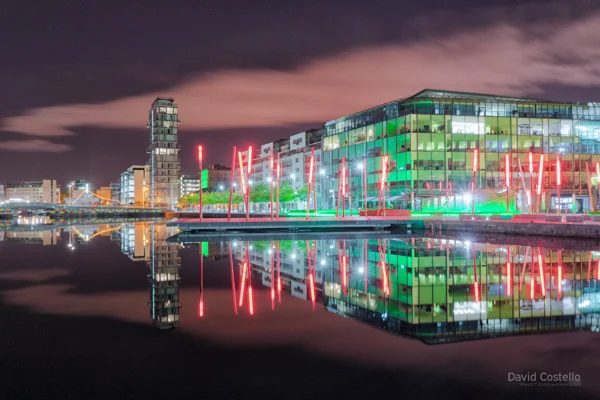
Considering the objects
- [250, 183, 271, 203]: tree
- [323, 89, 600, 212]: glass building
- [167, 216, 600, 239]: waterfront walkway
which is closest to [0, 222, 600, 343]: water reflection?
[167, 216, 600, 239]: waterfront walkway

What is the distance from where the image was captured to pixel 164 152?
18125cm

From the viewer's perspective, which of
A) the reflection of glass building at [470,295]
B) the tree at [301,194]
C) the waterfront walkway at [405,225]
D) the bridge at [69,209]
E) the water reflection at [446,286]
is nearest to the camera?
the reflection of glass building at [470,295]

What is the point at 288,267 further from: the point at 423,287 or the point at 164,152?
the point at 164,152

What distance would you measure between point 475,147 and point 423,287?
227ft

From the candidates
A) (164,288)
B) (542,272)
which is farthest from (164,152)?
(542,272)

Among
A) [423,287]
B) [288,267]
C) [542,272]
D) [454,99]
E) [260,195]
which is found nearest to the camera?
[423,287]

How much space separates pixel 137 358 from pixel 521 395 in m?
5.64

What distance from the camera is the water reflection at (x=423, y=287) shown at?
461 inches

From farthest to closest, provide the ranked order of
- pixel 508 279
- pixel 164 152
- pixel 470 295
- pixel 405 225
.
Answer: pixel 164 152 → pixel 405 225 → pixel 508 279 → pixel 470 295

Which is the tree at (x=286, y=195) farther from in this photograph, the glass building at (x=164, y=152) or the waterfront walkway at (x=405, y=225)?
the waterfront walkway at (x=405, y=225)

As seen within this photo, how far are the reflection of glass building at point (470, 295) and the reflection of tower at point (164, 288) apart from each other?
3802mm

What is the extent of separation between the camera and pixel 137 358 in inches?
354

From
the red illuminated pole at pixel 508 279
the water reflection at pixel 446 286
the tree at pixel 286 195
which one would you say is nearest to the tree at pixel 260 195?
the tree at pixel 286 195

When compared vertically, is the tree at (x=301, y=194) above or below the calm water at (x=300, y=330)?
above
